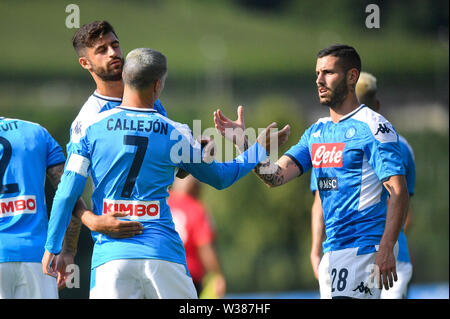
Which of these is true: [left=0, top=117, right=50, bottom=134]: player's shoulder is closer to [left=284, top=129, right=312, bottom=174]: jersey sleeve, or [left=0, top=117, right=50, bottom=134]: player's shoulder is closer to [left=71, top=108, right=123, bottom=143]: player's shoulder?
[left=71, top=108, right=123, bottom=143]: player's shoulder

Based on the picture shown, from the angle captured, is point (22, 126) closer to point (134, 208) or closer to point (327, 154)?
point (134, 208)

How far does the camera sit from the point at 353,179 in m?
4.80

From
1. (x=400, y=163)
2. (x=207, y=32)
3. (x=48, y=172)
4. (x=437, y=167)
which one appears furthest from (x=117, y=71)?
(x=207, y=32)

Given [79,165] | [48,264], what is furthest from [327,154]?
[48,264]

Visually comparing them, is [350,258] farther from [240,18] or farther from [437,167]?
[240,18]

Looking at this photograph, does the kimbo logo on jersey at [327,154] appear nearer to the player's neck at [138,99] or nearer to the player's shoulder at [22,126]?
the player's neck at [138,99]

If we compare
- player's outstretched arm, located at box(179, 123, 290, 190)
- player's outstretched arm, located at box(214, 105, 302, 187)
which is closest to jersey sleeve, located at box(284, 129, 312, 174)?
player's outstretched arm, located at box(214, 105, 302, 187)

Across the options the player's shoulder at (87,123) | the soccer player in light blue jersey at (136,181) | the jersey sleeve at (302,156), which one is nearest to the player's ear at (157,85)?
the soccer player in light blue jersey at (136,181)

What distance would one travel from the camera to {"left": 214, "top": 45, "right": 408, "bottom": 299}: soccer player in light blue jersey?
15.0ft

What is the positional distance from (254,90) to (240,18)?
269 inches

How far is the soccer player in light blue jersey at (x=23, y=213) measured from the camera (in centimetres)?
461

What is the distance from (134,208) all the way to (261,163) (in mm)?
1073

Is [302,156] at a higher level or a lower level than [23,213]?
higher

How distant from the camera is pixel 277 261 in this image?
647 inches
